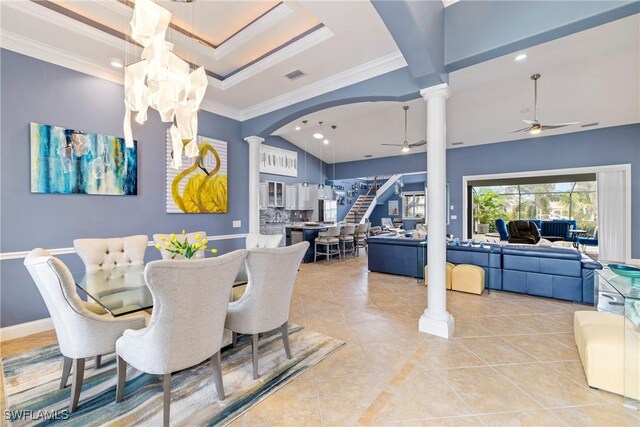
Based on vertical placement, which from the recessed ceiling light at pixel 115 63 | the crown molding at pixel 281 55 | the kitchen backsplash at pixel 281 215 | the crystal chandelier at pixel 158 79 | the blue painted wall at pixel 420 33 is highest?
the crown molding at pixel 281 55

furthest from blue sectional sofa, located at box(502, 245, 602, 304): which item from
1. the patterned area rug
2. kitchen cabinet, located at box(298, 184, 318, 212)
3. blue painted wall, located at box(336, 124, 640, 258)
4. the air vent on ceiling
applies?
kitchen cabinet, located at box(298, 184, 318, 212)

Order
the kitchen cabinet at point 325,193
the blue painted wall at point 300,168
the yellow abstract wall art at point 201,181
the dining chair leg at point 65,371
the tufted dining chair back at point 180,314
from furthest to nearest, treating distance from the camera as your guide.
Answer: the kitchen cabinet at point 325,193, the blue painted wall at point 300,168, the yellow abstract wall art at point 201,181, the dining chair leg at point 65,371, the tufted dining chair back at point 180,314

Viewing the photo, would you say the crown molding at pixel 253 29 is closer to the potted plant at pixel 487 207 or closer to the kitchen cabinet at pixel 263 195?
the kitchen cabinet at pixel 263 195

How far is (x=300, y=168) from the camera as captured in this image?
8922 mm

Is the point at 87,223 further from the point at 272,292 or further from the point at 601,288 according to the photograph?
the point at 601,288

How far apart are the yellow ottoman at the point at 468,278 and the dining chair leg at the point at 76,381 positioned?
449 cm

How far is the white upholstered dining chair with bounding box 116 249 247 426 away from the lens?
141cm

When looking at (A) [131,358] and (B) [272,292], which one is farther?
(B) [272,292]

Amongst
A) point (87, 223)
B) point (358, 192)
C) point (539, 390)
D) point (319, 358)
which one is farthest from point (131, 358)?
point (358, 192)

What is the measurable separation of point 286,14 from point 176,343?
9.94 ft

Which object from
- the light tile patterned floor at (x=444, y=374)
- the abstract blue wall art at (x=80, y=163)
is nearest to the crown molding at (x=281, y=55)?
the abstract blue wall art at (x=80, y=163)

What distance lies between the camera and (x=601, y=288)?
123 inches

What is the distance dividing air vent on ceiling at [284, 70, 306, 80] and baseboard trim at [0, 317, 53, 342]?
13.3ft

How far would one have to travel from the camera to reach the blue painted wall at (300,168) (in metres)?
7.89
